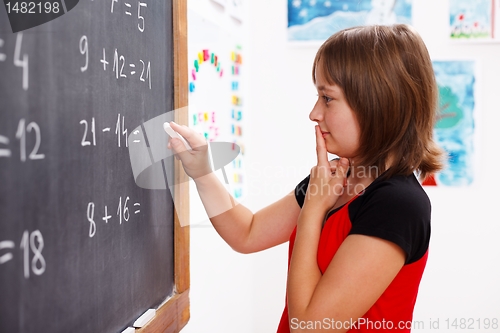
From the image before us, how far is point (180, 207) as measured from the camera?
1206mm

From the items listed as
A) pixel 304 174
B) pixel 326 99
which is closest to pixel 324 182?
pixel 326 99

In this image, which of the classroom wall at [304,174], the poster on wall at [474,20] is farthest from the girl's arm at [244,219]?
the poster on wall at [474,20]

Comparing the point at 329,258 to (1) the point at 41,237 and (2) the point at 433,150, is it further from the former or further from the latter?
(1) the point at 41,237

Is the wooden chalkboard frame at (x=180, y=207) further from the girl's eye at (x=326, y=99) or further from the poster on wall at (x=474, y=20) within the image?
the poster on wall at (x=474, y=20)

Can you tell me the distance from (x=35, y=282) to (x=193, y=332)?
1.05 metres

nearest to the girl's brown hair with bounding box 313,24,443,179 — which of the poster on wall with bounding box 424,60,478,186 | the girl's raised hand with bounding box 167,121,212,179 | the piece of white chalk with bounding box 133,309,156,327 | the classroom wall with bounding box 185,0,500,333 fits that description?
the girl's raised hand with bounding box 167,121,212,179

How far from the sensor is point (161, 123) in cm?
111

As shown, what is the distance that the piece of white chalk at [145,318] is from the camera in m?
0.99

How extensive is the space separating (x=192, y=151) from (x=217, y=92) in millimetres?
761

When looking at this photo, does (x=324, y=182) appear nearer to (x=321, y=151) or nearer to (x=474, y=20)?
(x=321, y=151)

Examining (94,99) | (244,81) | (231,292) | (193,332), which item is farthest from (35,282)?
(244,81)

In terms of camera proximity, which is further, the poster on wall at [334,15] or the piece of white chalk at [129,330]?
the poster on wall at [334,15]

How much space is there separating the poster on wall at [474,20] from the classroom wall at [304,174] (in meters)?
0.04

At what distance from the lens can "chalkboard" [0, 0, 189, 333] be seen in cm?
63
